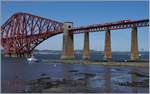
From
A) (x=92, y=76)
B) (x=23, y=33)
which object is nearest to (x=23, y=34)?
(x=23, y=33)

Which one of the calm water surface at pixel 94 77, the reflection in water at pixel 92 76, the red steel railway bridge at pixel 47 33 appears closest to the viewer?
the calm water surface at pixel 94 77

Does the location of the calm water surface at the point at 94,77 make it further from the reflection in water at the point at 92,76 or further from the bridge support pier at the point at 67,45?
the bridge support pier at the point at 67,45

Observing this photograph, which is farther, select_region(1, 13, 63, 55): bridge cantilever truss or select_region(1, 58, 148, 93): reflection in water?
select_region(1, 13, 63, 55): bridge cantilever truss

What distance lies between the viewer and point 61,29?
381 feet

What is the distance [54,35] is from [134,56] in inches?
2079

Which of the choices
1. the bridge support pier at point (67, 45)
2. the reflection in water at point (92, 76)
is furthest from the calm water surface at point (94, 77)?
the bridge support pier at point (67, 45)

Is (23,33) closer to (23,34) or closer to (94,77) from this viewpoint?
(23,34)

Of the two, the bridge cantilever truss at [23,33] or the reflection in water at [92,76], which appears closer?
the reflection in water at [92,76]

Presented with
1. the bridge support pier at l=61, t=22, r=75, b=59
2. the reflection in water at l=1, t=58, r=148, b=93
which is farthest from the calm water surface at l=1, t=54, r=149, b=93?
the bridge support pier at l=61, t=22, r=75, b=59

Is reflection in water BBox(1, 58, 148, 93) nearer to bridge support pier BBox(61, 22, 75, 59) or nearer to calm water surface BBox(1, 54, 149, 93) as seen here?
calm water surface BBox(1, 54, 149, 93)

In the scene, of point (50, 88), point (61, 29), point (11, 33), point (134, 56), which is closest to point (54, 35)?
point (61, 29)

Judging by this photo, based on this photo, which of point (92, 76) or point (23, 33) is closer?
point (92, 76)

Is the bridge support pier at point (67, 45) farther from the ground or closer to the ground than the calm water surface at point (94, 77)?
farther from the ground

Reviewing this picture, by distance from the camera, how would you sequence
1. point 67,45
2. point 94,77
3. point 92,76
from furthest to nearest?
point 67,45 < point 92,76 < point 94,77
